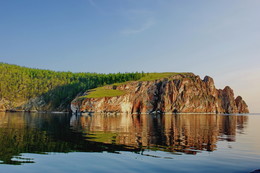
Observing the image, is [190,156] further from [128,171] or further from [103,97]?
[103,97]

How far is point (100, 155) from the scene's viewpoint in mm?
20562

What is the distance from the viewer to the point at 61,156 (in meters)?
20.0

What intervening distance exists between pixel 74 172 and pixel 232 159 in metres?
14.6

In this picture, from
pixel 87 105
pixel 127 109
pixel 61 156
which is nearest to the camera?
pixel 61 156

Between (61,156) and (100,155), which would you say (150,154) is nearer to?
(100,155)

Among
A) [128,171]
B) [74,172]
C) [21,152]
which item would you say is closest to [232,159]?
[128,171]

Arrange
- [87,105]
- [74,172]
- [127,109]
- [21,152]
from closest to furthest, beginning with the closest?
[74,172] < [21,152] < [87,105] < [127,109]

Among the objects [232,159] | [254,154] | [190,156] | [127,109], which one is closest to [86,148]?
[190,156]

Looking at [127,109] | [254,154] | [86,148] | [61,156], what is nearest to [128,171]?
[61,156]

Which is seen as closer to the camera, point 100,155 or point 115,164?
point 115,164

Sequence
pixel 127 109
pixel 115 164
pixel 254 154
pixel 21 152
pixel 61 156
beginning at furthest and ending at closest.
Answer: pixel 127 109, pixel 254 154, pixel 21 152, pixel 61 156, pixel 115 164

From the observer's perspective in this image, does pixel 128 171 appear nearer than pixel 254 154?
Yes

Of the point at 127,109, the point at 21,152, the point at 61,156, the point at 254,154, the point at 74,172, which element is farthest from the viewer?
the point at 127,109

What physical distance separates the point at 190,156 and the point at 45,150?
1490cm
